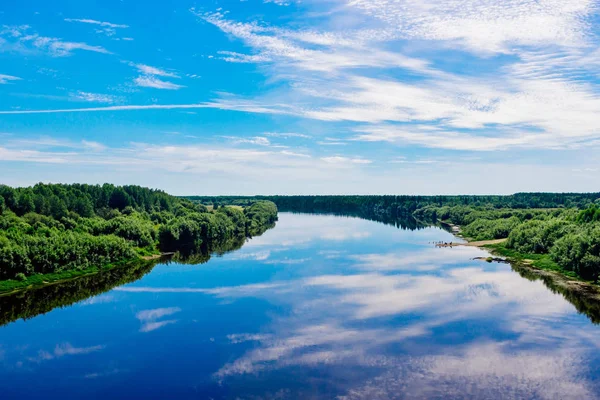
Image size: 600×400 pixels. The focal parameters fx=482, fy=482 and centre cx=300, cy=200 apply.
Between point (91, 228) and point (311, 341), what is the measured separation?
5314cm

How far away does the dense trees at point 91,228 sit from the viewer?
55.5 meters

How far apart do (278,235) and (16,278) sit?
6567 centimetres

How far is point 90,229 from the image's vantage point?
7494cm

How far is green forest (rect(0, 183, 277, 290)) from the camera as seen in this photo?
54906mm

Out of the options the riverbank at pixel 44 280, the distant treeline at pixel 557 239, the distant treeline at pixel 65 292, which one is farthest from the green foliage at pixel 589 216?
the riverbank at pixel 44 280

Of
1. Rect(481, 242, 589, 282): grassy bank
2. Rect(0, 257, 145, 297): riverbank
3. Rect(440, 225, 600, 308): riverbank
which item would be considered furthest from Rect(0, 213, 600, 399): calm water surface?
Rect(0, 257, 145, 297): riverbank

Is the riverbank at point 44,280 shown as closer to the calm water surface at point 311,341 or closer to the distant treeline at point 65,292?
the distant treeline at point 65,292

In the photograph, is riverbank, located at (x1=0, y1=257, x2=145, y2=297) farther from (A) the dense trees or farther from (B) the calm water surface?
(B) the calm water surface

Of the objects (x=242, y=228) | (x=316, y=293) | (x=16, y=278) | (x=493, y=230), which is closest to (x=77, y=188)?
(x=242, y=228)

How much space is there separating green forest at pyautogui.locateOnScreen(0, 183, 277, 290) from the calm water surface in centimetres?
1038

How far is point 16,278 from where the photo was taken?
2019 inches

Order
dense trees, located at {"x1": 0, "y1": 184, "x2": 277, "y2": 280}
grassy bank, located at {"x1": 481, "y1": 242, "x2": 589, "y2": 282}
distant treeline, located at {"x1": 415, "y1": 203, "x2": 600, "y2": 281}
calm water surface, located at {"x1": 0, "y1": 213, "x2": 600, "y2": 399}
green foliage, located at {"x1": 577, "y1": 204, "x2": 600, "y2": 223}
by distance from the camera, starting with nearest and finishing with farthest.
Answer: calm water surface, located at {"x1": 0, "y1": 213, "x2": 600, "y2": 399}
distant treeline, located at {"x1": 415, "y1": 203, "x2": 600, "y2": 281}
dense trees, located at {"x1": 0, "y1": 184, "x2": 277, "y2": 280}
grassy bank, located at {"x1": 481, "y1": 242, "x2": 589, "y2": 282}
green foliage, located at {"x1": 577, "y1": 204, "x2": 600, "y2": 223}

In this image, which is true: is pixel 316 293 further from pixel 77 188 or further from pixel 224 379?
pixel 77 188

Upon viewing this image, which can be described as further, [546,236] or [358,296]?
[546,236]
